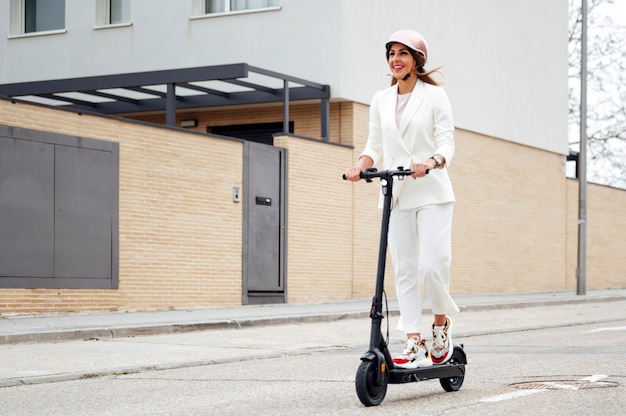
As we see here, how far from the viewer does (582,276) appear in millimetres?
25312

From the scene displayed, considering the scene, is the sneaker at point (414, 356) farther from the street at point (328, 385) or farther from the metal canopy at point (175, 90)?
the metal canopy at point (175, 90)

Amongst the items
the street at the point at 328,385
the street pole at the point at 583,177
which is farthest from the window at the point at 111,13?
the street at the point at 328,385

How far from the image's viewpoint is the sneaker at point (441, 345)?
6.50 metres

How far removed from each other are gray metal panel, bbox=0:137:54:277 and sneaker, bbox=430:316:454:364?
965 cm

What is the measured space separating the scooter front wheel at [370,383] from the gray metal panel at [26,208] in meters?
9.95

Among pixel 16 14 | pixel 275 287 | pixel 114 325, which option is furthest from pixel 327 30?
pixel 114 325

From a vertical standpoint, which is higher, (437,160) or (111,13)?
(111,13)

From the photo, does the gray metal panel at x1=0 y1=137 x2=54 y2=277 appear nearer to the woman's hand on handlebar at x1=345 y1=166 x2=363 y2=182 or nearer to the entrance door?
the entrance door

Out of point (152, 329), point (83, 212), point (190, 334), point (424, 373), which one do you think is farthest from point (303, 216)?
point (424, 373)

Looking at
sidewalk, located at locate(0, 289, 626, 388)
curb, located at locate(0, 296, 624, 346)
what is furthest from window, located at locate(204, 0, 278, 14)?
curb, located at locate(0, 296, 624, 346)

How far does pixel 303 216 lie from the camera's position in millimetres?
20578

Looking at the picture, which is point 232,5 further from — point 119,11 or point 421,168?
point 421,168

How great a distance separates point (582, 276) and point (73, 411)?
20428 mm

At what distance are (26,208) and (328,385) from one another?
29.1 ft
